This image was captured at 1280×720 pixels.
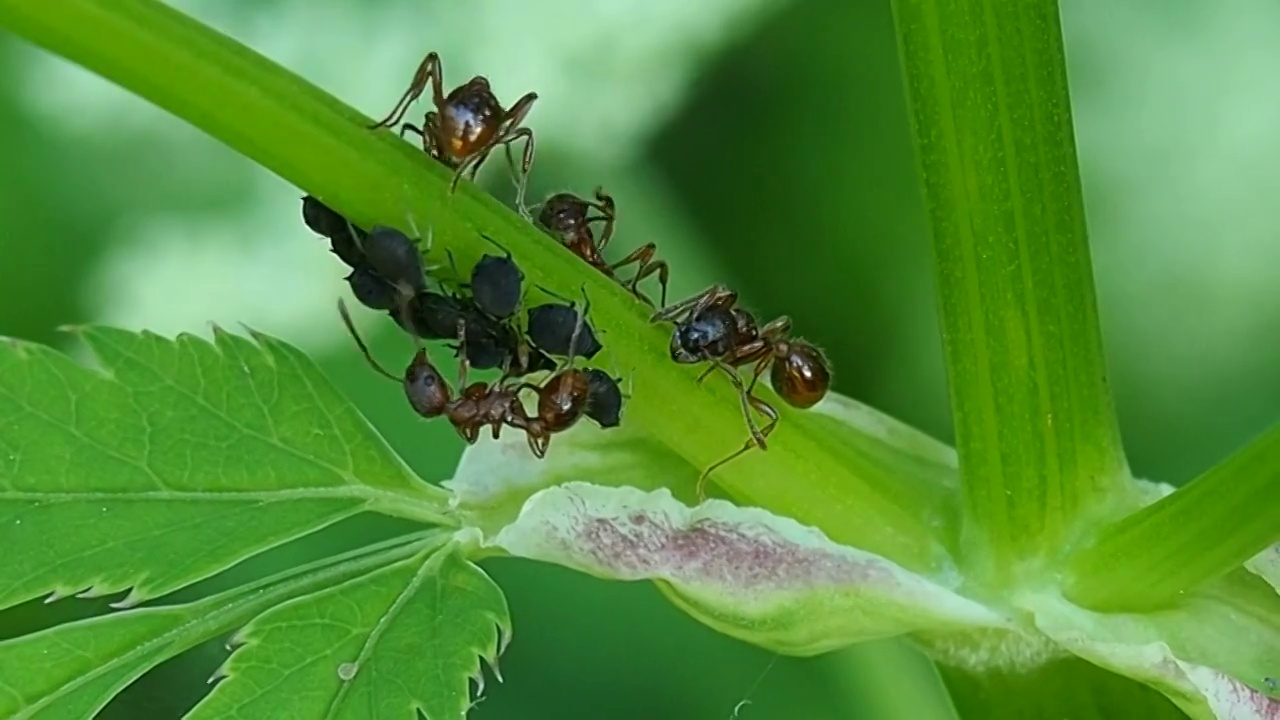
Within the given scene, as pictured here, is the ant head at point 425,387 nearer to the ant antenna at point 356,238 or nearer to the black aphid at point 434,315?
the black aphid at point 434,315

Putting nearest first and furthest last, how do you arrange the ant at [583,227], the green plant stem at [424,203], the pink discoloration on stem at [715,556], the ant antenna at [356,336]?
the green plant stem at [424,203], the pink discoloration on stem at [715,556], the ant antenna at [356,336], the ant at [583,227]

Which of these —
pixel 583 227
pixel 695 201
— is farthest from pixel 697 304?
pixel 695 201

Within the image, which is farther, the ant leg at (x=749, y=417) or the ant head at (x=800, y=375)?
the ant head at (x=800, y=375)

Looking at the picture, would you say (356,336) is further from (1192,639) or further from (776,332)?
(1192,639)

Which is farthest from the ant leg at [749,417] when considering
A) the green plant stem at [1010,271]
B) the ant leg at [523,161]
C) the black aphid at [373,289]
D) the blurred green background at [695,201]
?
the blurred green background at [695,201]

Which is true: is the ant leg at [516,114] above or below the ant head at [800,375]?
above

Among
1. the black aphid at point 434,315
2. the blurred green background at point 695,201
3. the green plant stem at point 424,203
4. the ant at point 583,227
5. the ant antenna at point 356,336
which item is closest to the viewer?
the green plant stem at point 424,203

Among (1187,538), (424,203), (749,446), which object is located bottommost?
(1187,538)
